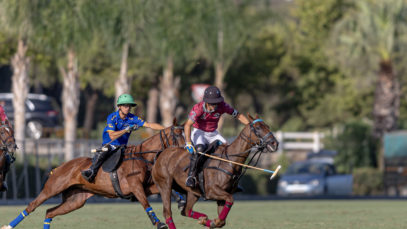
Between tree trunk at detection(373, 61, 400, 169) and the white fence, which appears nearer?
tree trunk at detection(373, 61, 400, 169)

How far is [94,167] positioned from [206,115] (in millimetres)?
1844

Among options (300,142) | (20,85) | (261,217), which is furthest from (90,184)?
(300,142)

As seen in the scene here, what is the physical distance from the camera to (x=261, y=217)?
1864 centimetres

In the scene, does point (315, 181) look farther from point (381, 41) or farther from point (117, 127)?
point (117, 127)

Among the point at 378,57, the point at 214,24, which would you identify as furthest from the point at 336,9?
the point at 214,24

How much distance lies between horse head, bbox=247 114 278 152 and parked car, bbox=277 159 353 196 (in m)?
17.5

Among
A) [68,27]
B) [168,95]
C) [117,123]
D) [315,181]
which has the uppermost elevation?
[68,27]

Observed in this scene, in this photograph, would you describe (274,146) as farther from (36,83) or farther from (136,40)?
(36,83)

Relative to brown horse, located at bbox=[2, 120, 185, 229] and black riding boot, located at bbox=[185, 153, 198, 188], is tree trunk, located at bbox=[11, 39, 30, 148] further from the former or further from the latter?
black riding boot, located at bbox=[185, 153, 198, 188]

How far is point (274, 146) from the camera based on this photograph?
41.4 feet

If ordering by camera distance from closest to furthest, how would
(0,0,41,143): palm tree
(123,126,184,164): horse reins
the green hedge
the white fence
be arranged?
(123,126,184,164): horse reins → (0,0,41,143): palm tree → the green hedge → the white fence

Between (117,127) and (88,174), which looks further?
(117,127)

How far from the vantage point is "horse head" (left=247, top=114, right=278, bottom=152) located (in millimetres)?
12648

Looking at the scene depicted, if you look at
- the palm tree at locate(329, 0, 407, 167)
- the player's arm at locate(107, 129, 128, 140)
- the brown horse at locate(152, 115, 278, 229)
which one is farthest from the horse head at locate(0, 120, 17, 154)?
the palm tree at locate(329, 0, 407, 167)
